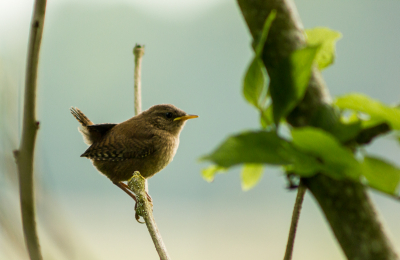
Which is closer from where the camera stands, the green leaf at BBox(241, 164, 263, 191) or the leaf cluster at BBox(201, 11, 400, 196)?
the leaf cluster at BBox(201, 11, 400, 196)

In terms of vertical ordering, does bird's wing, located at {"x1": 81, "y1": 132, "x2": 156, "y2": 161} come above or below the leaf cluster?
below

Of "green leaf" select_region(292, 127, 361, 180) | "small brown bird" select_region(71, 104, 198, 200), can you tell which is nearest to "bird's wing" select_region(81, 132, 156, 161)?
"small brown bird" select_region(71, 104, 198, 200)

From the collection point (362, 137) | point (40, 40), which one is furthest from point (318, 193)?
point (40, 40)

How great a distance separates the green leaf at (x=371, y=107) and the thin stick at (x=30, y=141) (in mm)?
690

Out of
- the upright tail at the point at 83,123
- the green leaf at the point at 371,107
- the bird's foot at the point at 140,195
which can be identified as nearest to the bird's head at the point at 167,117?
the upright tail at the point at 83,123

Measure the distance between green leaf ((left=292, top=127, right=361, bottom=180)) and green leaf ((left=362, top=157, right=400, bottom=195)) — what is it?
11 millimetres

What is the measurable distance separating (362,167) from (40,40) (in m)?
0.74

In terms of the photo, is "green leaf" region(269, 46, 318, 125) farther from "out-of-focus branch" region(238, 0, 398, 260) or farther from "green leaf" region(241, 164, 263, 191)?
"green leaf" region(241, 164, 263, 191)

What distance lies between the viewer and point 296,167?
299 mm

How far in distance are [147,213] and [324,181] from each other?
0.53 meters

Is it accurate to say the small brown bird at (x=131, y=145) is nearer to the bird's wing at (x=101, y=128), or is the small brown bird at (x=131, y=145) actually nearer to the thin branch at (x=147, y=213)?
the bird's wing at (x=101, y=128)

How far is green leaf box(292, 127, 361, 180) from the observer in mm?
268

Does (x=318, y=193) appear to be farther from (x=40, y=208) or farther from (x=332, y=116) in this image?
(x=40, y=208)

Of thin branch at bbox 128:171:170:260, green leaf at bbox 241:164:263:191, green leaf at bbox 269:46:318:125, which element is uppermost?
green leaf at bbox 269:46:318:125
